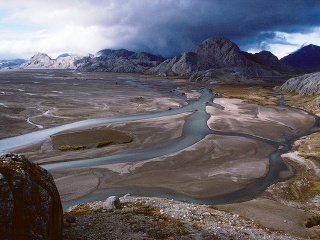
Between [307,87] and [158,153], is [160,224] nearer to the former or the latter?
[158,153]

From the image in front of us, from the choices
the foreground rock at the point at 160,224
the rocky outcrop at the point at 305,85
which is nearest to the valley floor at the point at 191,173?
the foreground rock at the point at 160,224

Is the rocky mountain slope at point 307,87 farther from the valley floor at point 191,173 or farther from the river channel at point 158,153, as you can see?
the river channel at point 158,153

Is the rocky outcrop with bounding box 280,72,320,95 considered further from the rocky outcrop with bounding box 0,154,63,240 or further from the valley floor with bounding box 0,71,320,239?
Result: the rocky outcrop with bounding box 0,154,63,240

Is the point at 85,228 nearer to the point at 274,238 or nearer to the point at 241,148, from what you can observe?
the point at 274,238

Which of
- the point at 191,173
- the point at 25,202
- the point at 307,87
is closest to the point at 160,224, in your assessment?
the point at 25,202

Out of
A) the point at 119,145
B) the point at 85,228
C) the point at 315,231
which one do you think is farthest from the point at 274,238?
the point at 119,145

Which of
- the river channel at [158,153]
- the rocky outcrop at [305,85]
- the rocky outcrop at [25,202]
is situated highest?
the rocky outcrop at [305,85]

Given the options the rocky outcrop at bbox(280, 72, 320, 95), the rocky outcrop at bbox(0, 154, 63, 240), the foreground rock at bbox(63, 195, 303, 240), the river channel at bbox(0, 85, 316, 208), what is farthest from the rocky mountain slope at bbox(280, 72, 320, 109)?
the rocky outcrop at bbox(0, 154, 63, 240)
